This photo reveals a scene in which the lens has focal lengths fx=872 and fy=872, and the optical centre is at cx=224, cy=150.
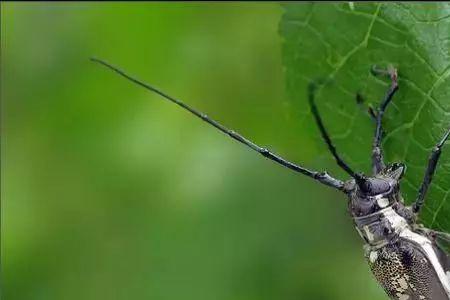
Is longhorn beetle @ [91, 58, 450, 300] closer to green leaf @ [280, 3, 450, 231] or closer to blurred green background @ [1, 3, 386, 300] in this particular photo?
green leaf @ [280, 3, 450, 231]

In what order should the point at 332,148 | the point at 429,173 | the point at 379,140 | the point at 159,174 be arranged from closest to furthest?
1. the point at 429,173
2. the point at 332,148
3. the point at 379,140
4. the point at 159,174

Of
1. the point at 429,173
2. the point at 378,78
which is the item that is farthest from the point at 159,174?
the point at 429,173

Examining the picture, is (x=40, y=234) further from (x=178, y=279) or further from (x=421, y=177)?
(x=421, y=177)

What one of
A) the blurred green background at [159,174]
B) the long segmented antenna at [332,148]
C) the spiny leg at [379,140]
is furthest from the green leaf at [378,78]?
the blurred green background at [159,174]

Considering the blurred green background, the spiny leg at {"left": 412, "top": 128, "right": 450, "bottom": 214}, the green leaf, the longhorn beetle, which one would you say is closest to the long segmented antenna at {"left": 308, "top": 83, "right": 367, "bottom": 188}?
A: the longhorn beetle

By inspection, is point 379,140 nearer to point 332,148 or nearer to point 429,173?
point 332,148

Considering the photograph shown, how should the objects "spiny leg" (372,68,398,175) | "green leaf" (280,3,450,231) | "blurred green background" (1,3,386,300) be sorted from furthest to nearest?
1. "blurred green background" (1,3,386,300)
2. "spiny leg" (372,68,398,175)
3. "green leaf" (280,3,450,231)

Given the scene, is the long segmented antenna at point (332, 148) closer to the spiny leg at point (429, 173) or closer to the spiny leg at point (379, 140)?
the spiny leg at point (379, 140)
